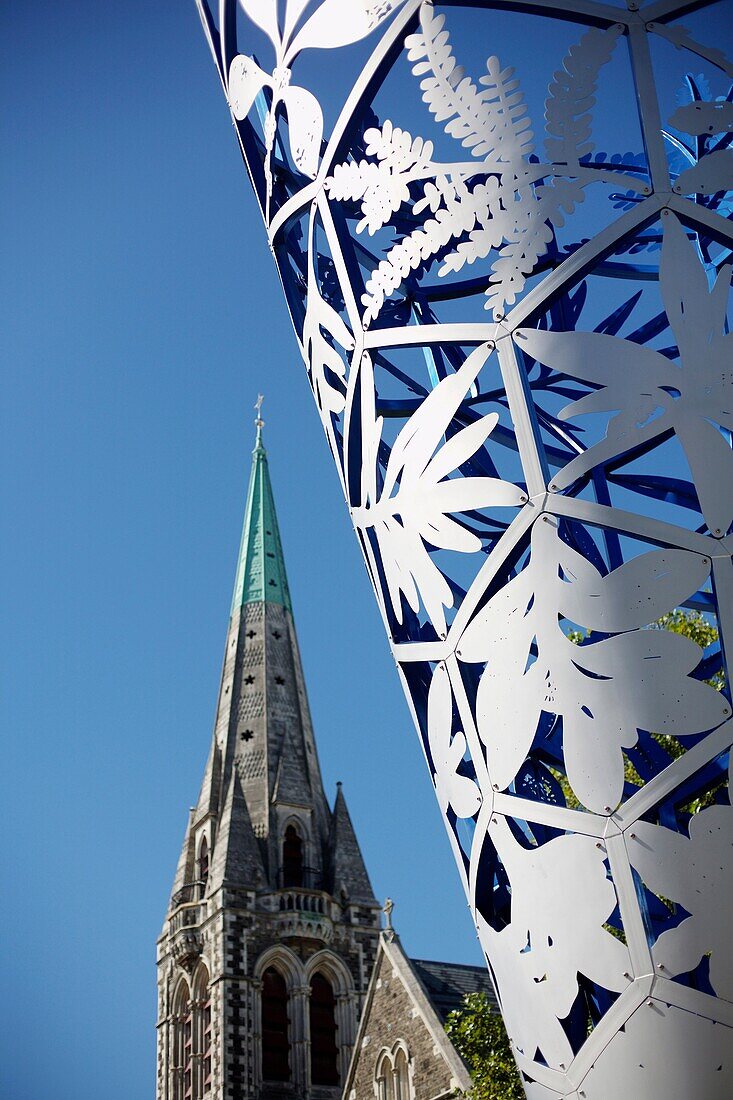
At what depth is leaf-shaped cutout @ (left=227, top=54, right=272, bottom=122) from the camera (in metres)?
10.7

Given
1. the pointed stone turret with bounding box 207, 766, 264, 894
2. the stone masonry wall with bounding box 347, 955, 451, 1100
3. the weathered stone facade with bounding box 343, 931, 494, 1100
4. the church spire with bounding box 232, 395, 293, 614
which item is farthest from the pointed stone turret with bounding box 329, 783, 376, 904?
the stone masonry wall with bounding box 347, 955, 451, 1100

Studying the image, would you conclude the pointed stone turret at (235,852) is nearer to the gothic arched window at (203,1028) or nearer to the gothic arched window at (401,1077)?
the gothic arched window at (203,1028)

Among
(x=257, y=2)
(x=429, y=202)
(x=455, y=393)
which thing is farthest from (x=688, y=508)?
(x=257, y=2)

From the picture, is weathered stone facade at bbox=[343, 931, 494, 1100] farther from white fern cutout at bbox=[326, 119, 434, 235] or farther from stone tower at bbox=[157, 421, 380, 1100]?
white fern cutout at bbox=[326, 119, 434, 235]

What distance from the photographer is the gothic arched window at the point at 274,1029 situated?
46219 millimetres

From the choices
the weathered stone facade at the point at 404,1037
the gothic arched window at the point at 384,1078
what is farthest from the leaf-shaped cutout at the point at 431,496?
the gothic arched window at the point at 384,1078

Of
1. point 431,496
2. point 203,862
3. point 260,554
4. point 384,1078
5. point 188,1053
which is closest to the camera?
point 431,496

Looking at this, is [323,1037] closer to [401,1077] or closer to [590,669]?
[401,1077]

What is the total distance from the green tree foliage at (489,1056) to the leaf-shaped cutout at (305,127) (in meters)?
12.3

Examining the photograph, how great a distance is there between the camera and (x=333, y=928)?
4891 cm

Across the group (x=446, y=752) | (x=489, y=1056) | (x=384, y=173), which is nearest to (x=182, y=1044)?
(x=489, y=1056)

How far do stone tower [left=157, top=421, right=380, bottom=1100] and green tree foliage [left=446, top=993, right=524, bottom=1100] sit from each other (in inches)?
1095

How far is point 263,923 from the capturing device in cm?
4834

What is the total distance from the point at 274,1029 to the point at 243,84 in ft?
134
